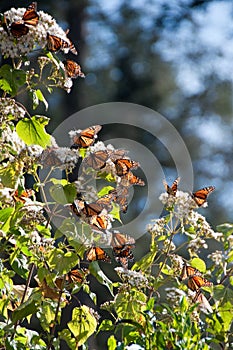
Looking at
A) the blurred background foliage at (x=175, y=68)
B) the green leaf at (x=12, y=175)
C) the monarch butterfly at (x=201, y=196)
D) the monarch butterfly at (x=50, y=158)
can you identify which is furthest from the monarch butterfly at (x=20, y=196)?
the blurred background foliage at (x=175, y=68)

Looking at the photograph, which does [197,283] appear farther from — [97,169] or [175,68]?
[175,68]

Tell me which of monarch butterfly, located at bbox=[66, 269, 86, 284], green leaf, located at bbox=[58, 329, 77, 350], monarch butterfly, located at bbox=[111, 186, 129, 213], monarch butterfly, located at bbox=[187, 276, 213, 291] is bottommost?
green leaf, located at bbox=[58, 329, 77, 350]

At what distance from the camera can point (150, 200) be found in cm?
369

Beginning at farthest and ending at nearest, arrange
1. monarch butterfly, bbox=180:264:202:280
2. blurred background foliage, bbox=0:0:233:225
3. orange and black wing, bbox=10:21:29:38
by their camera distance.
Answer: blurred background foliage, bbox=0:0:233:225 → monarch butterfly, bbox=180:264:202:280 → orange and black wing, bbox=10:21:29:38

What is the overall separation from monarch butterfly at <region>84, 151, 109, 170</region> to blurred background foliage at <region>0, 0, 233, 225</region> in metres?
3.07

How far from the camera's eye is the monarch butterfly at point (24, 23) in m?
1.05

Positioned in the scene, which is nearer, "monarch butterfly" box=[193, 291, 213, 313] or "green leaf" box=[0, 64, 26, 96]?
"green leaf" box=[0, 64, 26, 96]

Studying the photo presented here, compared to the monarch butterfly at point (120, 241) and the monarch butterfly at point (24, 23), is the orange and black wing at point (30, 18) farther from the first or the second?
the monarch butterfly at point (120, 241)

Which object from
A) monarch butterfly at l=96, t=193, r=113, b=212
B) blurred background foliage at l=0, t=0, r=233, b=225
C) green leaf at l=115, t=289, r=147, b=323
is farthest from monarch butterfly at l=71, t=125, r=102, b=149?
blurred background foliage at l=0, t=0, r=233, b=225

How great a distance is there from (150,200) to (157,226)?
239 cm

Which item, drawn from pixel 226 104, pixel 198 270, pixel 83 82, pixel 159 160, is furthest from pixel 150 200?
pixel 198 270

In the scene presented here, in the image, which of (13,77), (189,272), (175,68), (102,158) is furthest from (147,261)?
(175,68)

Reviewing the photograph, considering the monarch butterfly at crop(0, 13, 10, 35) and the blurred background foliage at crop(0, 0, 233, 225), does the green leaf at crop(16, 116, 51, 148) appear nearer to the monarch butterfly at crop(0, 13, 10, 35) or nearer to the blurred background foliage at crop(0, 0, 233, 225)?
the monarch butterfly at crop(0, 13, 10, 35)

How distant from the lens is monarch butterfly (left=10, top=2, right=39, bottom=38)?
1.05m
